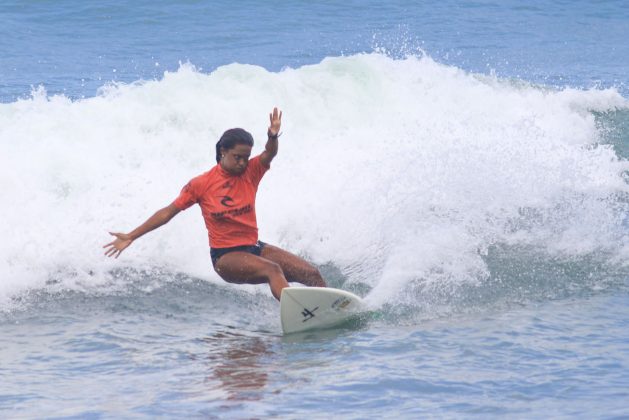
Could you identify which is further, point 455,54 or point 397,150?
point 455,54

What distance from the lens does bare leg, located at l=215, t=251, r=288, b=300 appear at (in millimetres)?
8141

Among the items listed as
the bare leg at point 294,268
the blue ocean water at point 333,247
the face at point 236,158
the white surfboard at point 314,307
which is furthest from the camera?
the bare leg at point 294,268

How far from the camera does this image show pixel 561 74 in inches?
881

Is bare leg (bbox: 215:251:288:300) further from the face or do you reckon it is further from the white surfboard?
the face

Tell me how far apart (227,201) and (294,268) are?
0.80 metres

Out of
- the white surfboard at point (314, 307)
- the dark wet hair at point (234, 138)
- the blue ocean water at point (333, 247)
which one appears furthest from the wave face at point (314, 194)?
the dark wet hair at point (234, 138)

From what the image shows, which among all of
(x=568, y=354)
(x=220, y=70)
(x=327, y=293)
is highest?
(x=220, y=70)

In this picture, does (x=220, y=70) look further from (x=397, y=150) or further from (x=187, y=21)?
(x=187, y=21)

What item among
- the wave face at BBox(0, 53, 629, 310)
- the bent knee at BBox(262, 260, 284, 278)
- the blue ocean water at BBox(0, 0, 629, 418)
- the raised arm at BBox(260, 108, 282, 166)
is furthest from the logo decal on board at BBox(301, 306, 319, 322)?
the raised arm at BBox(260, 108, 282, 166)

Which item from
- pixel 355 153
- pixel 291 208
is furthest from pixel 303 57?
pixel 291 208

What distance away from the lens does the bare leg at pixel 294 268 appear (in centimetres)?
845

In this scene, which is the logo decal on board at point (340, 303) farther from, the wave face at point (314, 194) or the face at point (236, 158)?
the face at point (236, 158)

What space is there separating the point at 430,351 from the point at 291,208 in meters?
4.36

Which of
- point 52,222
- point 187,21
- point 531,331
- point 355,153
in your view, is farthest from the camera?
point 187,21
